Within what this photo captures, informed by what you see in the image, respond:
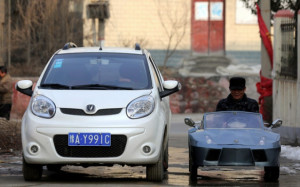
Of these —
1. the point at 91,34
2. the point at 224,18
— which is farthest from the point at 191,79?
the point at 224,18

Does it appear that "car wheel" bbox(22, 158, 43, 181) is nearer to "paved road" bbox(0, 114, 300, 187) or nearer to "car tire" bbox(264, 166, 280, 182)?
"paved road" bbox(0, 114, 300, 187)

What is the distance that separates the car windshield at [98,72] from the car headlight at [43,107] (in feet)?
1.56

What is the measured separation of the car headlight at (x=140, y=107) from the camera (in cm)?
1095

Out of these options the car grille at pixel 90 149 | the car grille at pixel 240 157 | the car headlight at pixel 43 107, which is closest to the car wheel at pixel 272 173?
the car grille at pixel 240 157

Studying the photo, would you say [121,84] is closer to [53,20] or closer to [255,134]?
[255,134]

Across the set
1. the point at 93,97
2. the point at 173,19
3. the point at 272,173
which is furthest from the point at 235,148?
the point at 173,19

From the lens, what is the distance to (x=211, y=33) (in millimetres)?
39562

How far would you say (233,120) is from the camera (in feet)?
40.1

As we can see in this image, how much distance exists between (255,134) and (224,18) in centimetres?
2787

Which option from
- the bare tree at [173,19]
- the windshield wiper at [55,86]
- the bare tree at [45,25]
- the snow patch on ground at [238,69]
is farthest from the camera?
the bare tree at [173,19]

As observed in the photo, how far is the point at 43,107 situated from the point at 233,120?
8.65 feet

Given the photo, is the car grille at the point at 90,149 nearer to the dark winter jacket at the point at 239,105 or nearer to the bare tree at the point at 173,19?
the dark winter jacket at the point at 239,105

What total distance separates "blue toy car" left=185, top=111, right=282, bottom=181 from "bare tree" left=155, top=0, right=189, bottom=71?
27.4 metres

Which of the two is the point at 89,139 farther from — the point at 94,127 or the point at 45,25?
the point at 45,25
